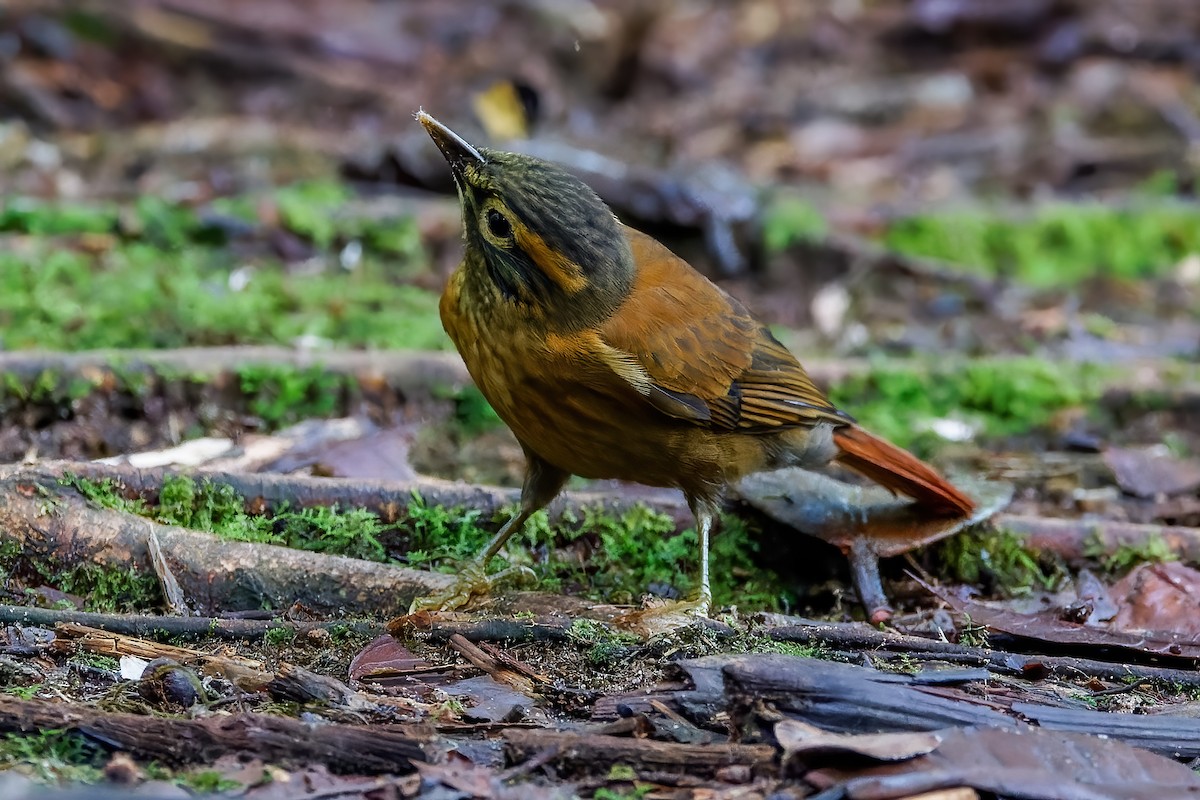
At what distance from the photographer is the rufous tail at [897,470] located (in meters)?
4.70

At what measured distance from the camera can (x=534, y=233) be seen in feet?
13.9

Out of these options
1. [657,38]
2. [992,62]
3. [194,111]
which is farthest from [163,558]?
[992,62]

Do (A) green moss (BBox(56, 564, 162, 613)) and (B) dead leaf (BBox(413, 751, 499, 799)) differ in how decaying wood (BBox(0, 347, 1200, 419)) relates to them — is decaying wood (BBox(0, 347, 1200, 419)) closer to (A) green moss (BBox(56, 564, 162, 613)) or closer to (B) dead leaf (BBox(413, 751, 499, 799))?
(A) green moss (BBox(56, 564, 162, 613))

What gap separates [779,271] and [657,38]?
180 inches

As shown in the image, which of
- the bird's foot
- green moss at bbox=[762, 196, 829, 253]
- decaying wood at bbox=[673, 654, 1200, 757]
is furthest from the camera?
green moss at bbox=[762, 196, 829, 253]

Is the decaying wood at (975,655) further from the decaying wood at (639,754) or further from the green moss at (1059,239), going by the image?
the green moss at (1059,239)

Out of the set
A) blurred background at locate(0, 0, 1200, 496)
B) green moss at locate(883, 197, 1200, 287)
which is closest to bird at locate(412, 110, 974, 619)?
blurred background at locate(0, 0, 1200, 496)

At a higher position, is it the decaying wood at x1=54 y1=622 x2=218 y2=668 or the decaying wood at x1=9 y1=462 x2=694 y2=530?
the decaying wood at x1=9 y1=462 x2=694 y2=530

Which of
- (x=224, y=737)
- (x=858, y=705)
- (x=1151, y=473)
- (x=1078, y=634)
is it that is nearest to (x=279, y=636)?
(x=224, y=737)

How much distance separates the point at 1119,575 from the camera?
479 cm

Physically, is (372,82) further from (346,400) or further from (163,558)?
(163,558)

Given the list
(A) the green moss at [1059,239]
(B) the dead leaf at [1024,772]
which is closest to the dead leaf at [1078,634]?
(B) the dead leaf at [1024,772]

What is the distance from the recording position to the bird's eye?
14.0 ft

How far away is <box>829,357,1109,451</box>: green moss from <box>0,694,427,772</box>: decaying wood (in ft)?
12.8
